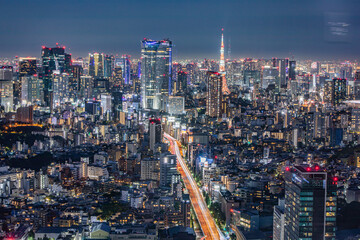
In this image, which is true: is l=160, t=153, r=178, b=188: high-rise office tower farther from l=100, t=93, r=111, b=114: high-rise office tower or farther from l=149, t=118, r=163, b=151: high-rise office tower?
l=100, t=93, r=111, b=114: high-rise office tower

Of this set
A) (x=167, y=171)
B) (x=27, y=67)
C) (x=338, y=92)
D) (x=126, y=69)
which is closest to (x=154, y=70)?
(x=126, y=69)

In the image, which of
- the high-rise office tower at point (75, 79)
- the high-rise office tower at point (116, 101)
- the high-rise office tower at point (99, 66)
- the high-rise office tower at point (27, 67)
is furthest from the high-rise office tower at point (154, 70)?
the high-rise office tower at point (99, 66)

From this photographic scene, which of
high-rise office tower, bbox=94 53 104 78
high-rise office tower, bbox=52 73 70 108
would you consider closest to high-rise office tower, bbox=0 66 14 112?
high-rise office tower, bbox=52 73 70 108

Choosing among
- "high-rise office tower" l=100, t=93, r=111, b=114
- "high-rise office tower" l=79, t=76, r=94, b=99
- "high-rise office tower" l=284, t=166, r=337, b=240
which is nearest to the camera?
"high-rise office tower" l=284, t=166, r=337, b=240

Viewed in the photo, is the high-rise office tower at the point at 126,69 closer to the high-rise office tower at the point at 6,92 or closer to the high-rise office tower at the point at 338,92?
the high-rise office tower at the point at 6,92

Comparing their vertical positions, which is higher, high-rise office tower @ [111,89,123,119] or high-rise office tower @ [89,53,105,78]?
high-rise office tower @ [89,53,105,78]
